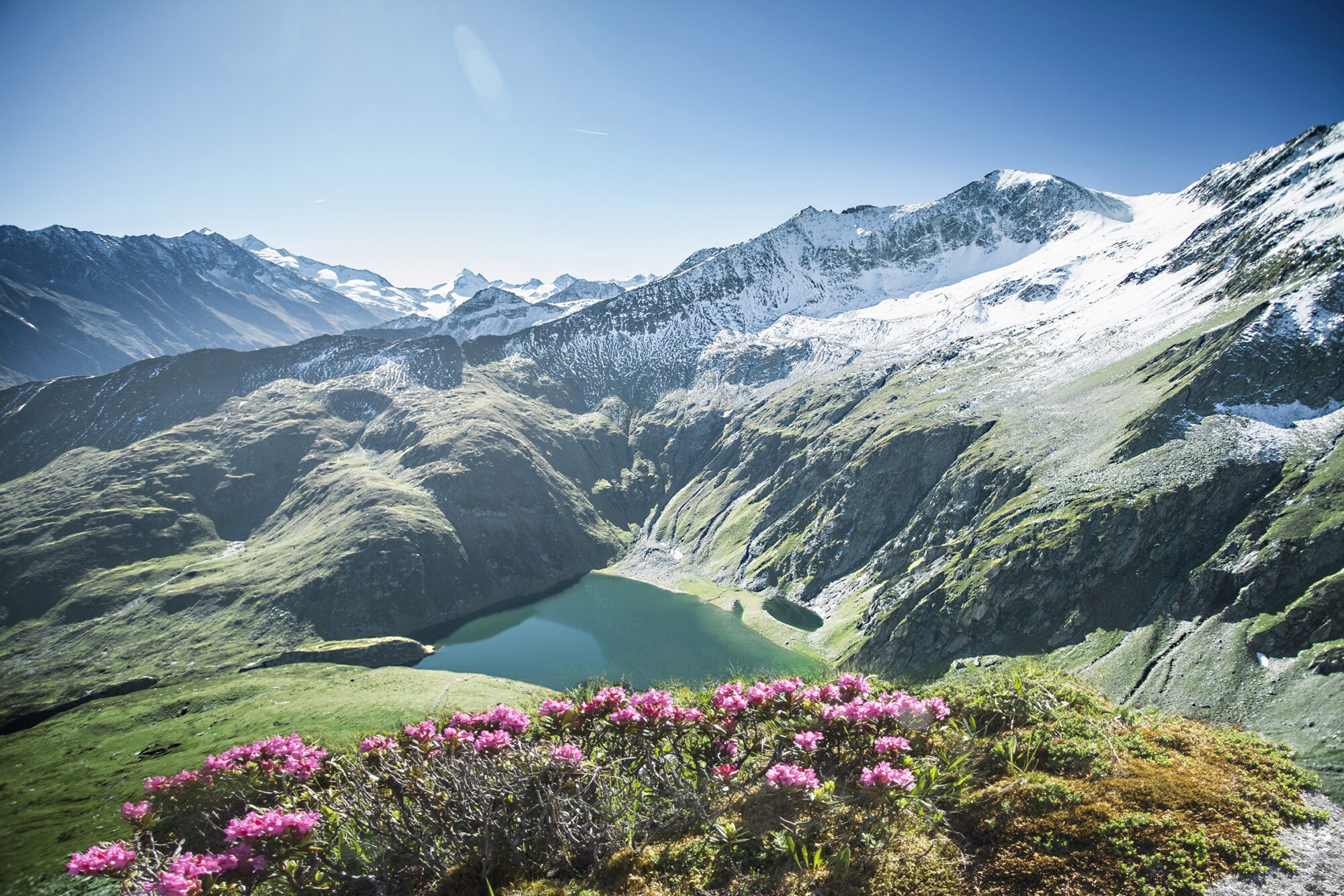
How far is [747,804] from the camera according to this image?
34.3 feet

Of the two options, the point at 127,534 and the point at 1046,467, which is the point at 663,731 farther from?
the point at 127,534

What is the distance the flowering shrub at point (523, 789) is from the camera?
28.5ft

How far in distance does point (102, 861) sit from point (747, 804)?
32.0 feet

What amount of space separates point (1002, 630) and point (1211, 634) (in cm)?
2494

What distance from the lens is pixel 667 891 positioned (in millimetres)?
8602

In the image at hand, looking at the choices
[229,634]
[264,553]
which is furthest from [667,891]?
[264,553]

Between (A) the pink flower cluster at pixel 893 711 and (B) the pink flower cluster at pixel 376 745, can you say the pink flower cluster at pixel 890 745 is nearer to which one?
(A) the pink flower cluster at pixel 893 711

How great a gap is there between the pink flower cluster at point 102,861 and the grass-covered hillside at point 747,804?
35mm

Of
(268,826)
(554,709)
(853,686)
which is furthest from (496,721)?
(853,686)

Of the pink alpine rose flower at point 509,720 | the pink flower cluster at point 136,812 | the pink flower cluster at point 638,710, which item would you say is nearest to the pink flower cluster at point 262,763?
the pink flower cluster at point 136,812

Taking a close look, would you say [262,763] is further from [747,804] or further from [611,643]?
[611,643]

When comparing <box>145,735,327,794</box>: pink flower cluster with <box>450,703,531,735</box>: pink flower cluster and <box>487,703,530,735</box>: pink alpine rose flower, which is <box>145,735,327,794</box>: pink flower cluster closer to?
<box>450,703,531,735</box>: pink flower cluster

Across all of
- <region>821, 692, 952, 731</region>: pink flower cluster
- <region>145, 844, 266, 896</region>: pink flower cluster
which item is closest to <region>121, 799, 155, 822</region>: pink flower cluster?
<region>145, 844, 266, 896</region>: pink flower cluster

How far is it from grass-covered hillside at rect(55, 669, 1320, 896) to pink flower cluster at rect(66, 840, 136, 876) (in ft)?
0.11
